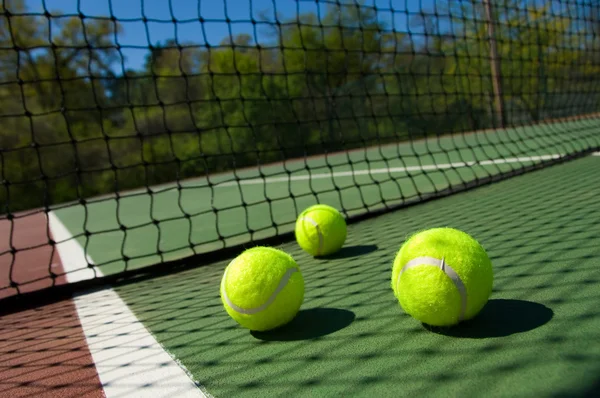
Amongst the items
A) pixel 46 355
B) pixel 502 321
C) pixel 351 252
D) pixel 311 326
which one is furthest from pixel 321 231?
pixel 46 355

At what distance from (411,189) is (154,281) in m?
2.64

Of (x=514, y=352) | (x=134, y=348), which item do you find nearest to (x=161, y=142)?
(x=134, y=348)

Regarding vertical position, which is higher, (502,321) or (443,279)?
(443,279)

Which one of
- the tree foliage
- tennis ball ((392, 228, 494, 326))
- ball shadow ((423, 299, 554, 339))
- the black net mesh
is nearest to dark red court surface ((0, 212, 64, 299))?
the black net mesh

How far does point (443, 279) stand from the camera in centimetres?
129

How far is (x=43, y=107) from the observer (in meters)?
9.36

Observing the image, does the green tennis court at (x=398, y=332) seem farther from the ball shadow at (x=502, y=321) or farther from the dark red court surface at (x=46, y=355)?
the dark red court surface at (x=46, y=355)

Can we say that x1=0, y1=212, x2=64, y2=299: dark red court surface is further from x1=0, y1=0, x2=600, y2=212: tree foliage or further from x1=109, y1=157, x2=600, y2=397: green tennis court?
x1=0, y1=0, x2=600, y2=212: tree foliage

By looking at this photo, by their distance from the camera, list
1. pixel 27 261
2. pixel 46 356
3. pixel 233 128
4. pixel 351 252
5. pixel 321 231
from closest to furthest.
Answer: pixel 46 356 → pixel 321 231 → pixel 351 252 → pixel 27 261 → pixel 233 128

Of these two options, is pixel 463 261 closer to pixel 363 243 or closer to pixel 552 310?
pixel 552 310

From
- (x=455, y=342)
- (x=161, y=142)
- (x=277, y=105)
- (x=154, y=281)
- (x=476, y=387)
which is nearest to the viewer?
(x=476, y=387)

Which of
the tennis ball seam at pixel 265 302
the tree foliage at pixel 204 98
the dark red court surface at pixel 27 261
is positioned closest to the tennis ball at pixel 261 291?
the tennis ball seam at pixel 265 302

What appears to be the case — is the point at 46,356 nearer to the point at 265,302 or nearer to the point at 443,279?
the point at 265,302

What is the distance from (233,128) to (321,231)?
7313 millimetres
